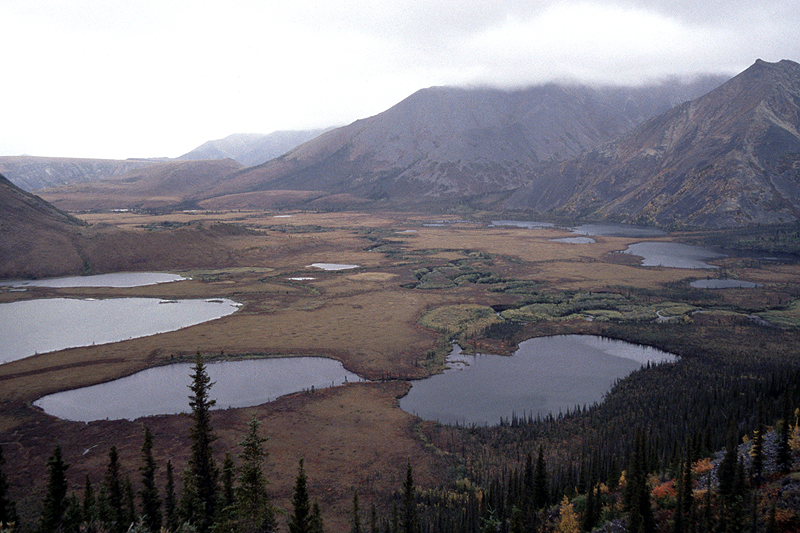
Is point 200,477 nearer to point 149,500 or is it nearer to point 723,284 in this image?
point 149,500

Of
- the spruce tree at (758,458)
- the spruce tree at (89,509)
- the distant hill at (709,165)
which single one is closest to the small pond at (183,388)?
the spruce tree at (89,509)

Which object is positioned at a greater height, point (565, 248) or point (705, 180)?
point (705, 180)

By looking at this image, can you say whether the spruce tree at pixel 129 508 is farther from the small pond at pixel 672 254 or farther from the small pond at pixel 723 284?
the small pond at pixel 672 254

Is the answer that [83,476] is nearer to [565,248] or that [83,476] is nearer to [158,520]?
[158,520]

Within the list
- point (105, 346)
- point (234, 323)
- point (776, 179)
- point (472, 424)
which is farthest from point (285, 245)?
point (776, 179)

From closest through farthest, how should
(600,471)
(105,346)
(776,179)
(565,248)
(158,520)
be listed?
(158,520)
(600,471)
(105,346)
(565,248)
(776,179)

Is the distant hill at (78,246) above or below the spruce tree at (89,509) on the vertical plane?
above
